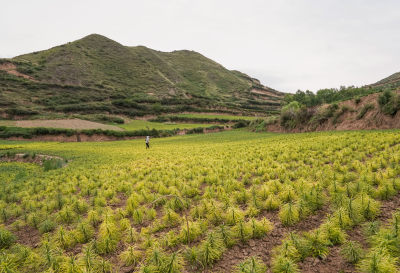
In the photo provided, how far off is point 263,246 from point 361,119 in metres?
35.8

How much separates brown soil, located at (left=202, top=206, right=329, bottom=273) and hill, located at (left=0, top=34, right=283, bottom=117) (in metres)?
79.8

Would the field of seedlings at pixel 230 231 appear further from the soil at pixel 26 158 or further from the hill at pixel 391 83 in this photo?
the hill at pixel 391 83

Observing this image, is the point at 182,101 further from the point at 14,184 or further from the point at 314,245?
the point at 314,245

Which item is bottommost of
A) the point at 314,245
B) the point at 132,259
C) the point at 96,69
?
the point at 132,259

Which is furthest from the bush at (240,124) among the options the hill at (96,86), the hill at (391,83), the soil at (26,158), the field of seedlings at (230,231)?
the field of seedlings at (230,231)

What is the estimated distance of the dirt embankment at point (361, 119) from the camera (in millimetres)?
27837

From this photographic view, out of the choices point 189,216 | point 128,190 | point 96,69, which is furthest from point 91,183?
point 96,69

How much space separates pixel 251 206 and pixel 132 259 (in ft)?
12.2

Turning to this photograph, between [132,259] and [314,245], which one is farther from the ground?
[314,245]

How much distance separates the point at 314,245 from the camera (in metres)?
4.41

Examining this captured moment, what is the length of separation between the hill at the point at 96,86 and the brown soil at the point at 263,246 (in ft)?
262

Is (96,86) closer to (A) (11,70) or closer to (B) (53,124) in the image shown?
(A) (11,70)

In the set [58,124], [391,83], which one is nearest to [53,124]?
[58,124]

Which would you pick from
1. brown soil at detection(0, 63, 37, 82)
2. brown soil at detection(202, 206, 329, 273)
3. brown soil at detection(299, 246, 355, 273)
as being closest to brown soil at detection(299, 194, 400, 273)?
brown soil at detection(299, 246, 355, 273)
